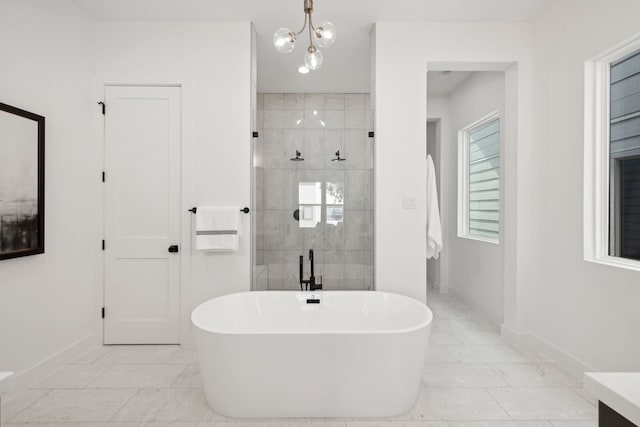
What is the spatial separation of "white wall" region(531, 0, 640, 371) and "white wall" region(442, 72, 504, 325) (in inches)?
16.6

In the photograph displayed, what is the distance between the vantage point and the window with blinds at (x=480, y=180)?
11.5ft

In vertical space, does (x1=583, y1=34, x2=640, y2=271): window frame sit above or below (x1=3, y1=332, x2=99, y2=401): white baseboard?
above

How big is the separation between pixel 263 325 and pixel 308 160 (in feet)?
4.59

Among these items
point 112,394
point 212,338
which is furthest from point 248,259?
point 112,394

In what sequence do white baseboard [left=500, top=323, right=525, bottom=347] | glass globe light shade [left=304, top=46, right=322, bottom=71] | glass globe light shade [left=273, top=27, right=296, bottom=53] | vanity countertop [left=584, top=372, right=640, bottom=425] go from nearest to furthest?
vanity countertop [left=584, top=372, right=640, bottom=425], glass globe light shade [left=273, top=27, right=296, bottom=53], glass globe light shade [left=304, top=46, right=322, bottom=71], white baseboard [left=500, top=323, right=525, bottom=347]

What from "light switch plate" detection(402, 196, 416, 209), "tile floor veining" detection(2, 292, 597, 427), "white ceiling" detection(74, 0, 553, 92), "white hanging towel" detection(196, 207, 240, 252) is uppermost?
"white ceiling" detection(74, 0, 553, 92)

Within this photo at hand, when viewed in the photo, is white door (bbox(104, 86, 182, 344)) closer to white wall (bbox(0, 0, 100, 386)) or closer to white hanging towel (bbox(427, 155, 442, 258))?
white wall (bbox(0, 0, 100, 386))

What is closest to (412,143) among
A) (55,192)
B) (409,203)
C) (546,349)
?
(409,203)

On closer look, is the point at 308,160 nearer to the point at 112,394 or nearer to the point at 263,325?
the point at 263,325

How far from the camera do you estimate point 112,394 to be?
Answer: 2117 millimetres

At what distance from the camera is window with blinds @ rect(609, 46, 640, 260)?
6.90 feet

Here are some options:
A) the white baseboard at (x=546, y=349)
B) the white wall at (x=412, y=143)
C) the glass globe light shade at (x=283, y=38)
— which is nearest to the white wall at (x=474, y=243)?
the white wall at (x=412, y=143)

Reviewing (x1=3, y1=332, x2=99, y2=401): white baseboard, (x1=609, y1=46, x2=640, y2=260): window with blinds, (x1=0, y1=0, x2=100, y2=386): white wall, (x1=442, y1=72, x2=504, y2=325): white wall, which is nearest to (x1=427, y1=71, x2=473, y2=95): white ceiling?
(x1=442, y1=72, x2=504, y2=325): white wall

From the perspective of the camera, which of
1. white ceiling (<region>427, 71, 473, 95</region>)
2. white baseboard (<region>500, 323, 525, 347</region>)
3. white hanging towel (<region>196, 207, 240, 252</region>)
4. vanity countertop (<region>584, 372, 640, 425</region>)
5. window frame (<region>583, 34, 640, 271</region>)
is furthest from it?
white ceiling (<region>427, 71, 473, 95</region>)
